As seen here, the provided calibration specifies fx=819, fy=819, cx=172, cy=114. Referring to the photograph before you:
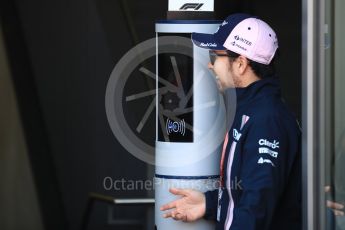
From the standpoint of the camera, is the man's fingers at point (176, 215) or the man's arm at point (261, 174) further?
the man's fingers at point (176, 215)

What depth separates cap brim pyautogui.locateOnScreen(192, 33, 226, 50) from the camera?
3543 millimetres

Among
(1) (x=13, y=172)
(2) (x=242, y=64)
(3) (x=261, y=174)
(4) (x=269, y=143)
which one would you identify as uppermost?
(2) (x=242, y=64)

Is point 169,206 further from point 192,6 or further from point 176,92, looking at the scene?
point 192,6

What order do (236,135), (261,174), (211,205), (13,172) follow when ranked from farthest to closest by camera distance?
(13,172) < (211,205) < (236,135) < (261,174)

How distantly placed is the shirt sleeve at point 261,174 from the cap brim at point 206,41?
0.39 meters

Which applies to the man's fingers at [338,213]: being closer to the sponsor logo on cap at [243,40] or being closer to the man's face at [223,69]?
the man's face at [223,69]

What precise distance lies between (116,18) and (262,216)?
219 inches

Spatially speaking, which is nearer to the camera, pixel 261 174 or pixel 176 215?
pixel 261 174

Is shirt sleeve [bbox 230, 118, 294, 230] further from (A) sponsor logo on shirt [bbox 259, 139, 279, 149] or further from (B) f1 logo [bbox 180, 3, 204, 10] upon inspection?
(B) f1 logo [bbox 180, 3, 204, 10]

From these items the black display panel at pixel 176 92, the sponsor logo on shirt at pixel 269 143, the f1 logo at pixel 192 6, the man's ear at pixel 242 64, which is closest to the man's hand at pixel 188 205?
the black display panel at pixel 176 92

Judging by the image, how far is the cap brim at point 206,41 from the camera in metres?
3.54

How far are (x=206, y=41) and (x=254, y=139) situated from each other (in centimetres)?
51

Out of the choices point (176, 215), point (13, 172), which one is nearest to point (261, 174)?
point (176, 215)

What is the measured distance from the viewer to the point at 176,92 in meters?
3.71
